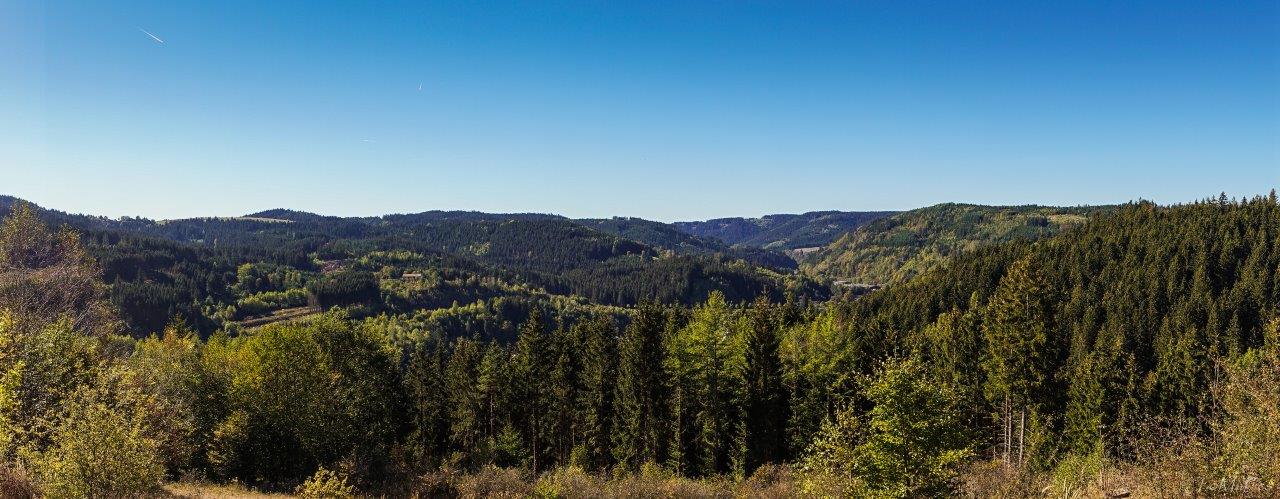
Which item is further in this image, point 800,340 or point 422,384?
point 422,384

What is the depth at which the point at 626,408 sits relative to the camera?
5341 cm

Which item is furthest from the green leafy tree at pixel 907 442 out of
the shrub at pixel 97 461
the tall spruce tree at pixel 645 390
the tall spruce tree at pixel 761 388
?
the tall spruce tree at pixel 645 390

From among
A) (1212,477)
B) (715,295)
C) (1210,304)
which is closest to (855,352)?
(715,295)

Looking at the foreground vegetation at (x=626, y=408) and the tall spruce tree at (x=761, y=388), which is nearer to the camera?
the foreground vegetation at (x=626, y=408)

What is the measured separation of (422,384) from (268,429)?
29.5 meters

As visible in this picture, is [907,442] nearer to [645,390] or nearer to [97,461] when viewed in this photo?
[97,461]

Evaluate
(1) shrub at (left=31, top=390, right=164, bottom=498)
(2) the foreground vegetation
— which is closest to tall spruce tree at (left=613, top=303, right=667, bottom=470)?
(2) the foreground vegetation

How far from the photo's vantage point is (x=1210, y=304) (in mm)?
107438

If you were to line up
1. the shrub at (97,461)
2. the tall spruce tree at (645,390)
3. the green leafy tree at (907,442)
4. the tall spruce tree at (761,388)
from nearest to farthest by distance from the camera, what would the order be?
the shrub at (97,461) → the green leafy tree at (907,442) → the tall spruce tree at (761,388) → the tall spruce tree at (645,390)

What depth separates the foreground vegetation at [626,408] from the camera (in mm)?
20328

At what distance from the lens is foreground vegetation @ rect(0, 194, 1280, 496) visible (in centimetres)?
2033

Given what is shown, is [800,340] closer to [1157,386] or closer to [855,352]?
[855,352]

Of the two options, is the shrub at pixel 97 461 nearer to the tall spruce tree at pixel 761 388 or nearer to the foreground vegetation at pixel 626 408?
the foreground vegetation at pixel 626 408

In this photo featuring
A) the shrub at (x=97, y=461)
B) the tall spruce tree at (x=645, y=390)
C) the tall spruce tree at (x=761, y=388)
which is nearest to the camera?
the shrub at (x=97, y=461)
